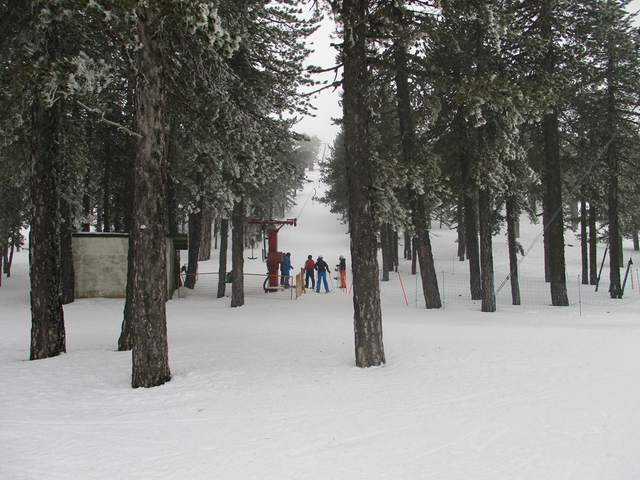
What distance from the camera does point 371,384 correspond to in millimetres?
6082

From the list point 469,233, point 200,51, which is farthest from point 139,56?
point 469,233

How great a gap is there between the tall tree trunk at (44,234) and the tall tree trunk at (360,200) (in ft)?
16.8

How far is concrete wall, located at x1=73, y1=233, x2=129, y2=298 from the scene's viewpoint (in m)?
16.5

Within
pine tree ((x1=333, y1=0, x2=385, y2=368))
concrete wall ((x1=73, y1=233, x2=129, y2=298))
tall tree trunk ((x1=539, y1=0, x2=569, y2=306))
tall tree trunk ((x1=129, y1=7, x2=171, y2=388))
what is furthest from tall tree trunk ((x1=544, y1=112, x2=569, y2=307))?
concrete wall ((x1=73, y1=233, x2=129, y2=298))

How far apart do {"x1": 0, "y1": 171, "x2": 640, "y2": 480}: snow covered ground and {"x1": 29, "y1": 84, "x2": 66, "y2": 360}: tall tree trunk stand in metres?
0.55

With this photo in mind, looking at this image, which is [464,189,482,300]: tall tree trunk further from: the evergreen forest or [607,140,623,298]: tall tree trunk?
[607,140,623,298]: tall tree trunk

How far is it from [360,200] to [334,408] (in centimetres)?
319

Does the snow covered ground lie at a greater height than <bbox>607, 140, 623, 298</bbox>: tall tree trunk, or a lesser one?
lesser

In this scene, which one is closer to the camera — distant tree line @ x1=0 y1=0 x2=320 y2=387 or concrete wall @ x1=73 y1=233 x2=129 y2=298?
distant tree line @ x1=0 y1=0 x2=320 y2=387

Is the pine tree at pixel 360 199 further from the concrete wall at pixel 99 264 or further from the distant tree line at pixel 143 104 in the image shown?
the concrete wall at pixel 99 264

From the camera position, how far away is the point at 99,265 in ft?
54.6

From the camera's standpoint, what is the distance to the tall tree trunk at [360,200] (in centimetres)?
693

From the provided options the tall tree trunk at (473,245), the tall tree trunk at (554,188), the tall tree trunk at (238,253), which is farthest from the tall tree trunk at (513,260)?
the tall tree trunk at (238,253)

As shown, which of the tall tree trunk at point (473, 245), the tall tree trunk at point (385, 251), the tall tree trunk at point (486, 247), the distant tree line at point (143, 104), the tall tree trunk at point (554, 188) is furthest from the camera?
the tall tree trunk at point (385, 251)
